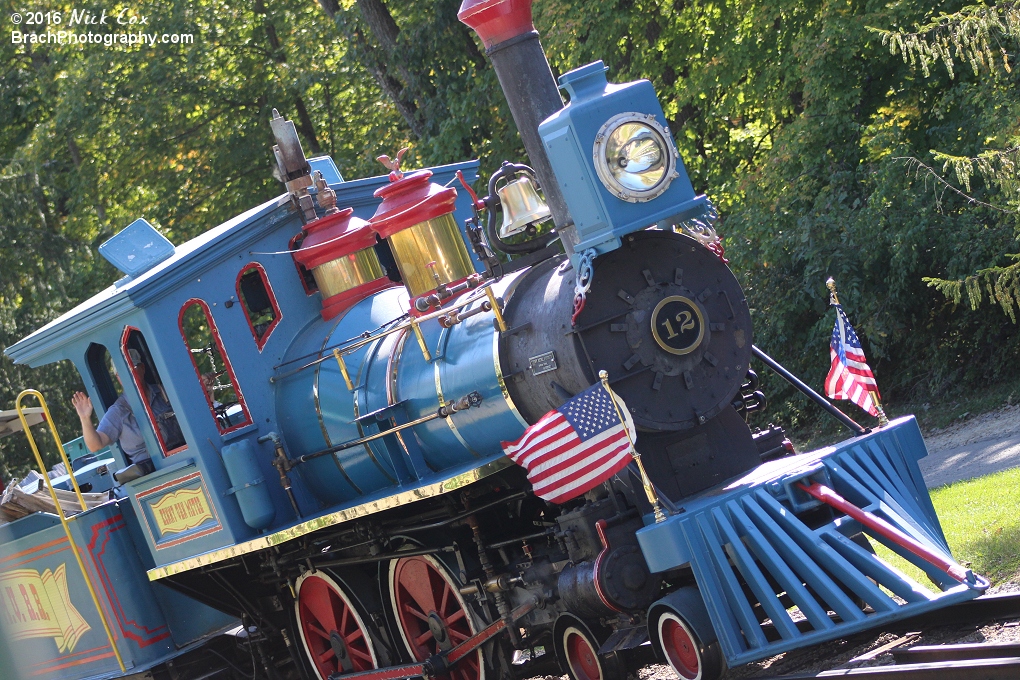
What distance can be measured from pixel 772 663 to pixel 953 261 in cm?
631

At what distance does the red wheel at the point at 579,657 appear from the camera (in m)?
6.21

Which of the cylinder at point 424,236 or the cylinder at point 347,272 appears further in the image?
the cylinder at point 347,272

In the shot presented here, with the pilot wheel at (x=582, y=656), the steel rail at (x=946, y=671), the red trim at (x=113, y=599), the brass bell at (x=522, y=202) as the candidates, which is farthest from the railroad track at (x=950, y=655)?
the red trim at (x=113, y=599)

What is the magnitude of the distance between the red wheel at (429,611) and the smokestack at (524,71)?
2.55 m

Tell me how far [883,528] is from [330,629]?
4310 millimetres

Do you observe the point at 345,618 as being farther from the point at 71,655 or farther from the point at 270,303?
the point at 71,655

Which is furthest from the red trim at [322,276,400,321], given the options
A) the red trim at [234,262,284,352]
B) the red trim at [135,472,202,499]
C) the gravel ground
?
the gravel ground

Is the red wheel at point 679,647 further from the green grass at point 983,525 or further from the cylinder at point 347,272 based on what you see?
the cylinder at point 347,272

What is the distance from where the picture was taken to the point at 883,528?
522 centimetres

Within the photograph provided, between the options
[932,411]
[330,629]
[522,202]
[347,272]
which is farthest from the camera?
[932,411]

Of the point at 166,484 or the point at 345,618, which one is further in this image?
the point at 345,618

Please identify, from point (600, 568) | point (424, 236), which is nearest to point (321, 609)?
point (424, 236)

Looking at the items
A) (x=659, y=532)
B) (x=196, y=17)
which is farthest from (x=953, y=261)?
(x=196, y=17)

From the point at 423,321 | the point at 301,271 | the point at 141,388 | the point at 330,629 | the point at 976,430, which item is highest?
the point at 301,271
